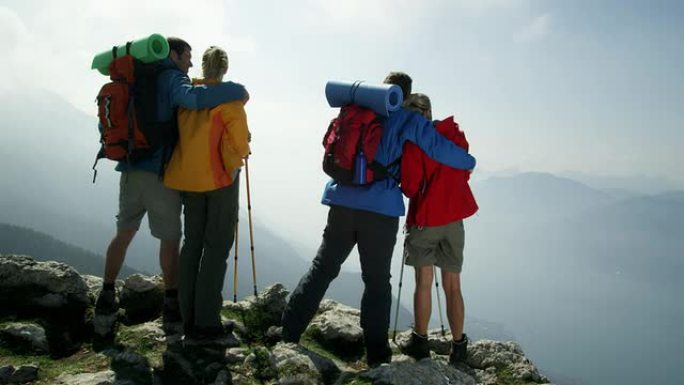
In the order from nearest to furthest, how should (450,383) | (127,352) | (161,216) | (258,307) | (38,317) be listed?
(450,383), (127,352), (161,216), (38,317), (258,307)

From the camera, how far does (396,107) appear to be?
6105 millimetres

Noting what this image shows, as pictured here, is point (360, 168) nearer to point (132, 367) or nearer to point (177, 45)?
point (177, 45)

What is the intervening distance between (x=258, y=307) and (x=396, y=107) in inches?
193

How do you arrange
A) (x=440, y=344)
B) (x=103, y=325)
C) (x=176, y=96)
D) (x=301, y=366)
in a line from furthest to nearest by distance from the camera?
(x=440, y=344) → (x=103, y=325) → (x=176, y=96) → (x=301, y=366)

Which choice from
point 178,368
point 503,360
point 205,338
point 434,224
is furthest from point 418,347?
point 178,368

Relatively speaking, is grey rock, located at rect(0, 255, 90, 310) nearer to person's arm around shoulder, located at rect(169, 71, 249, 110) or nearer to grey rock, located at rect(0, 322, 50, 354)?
grey rock, located at rect(0, 322, 50, 354)

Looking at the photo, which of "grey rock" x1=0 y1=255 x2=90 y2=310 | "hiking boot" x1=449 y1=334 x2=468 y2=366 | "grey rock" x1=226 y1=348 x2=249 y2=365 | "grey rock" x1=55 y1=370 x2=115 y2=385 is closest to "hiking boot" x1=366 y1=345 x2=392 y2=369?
"hiking boot" x1=449 y1=334 x2=468 y2=366

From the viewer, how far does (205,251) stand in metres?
6.27

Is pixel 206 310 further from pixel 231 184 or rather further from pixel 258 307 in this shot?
pixel 258 307

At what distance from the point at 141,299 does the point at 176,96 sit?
4.18 meters

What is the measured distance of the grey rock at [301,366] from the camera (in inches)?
219

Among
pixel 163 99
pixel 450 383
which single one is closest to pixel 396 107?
pixel 163 99

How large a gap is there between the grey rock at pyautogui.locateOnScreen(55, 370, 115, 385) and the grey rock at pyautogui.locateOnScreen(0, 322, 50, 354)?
3.59 feet

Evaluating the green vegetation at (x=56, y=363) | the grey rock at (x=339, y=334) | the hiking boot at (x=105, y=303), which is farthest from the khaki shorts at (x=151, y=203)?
the grey rock at (x=339, y=334)
